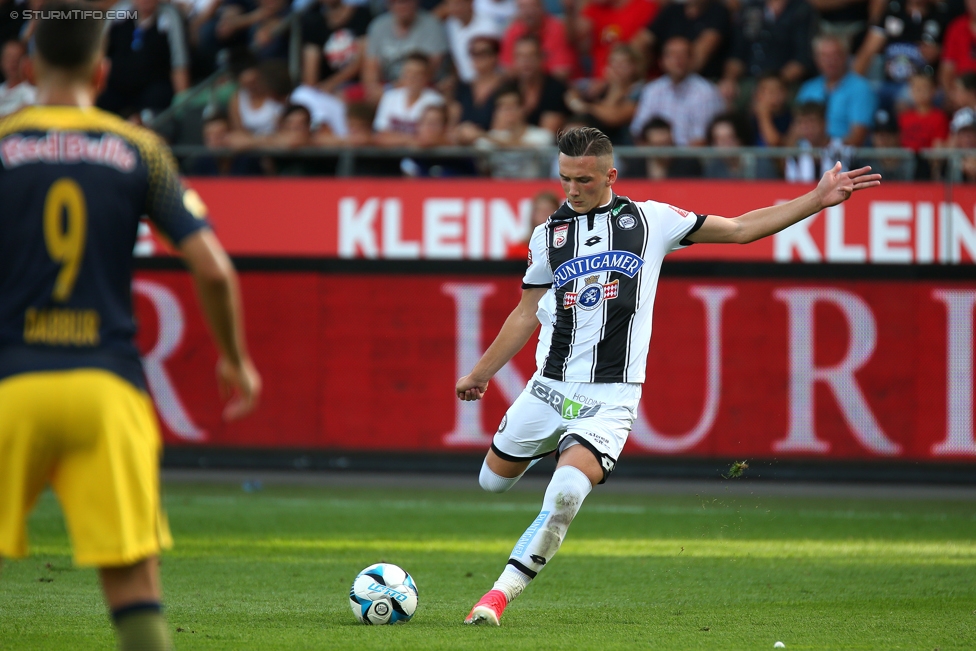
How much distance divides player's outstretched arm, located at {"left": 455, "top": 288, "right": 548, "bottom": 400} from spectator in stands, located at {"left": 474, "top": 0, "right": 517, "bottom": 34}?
962cm

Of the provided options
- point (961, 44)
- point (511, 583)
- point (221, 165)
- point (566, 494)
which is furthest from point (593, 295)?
point (961, 44)

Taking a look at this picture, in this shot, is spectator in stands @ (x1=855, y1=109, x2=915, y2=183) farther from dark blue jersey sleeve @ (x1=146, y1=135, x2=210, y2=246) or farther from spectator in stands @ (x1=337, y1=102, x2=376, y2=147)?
dark blue jersey sleeve @ (x1=146, y1=135, x2=210, y2=246)

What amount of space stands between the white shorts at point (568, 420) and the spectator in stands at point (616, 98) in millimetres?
7967

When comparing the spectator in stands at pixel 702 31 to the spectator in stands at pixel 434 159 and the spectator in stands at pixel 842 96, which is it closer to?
the spectator in stands at pixel 842 96

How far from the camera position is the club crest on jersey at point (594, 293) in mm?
6277

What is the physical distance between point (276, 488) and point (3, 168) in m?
8.63

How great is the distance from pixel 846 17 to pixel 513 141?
4.02 meters

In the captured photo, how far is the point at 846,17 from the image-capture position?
47.3ft

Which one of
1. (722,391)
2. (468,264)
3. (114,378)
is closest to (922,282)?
(722,391)

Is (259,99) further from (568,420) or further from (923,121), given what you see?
(568,420)

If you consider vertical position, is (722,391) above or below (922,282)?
below

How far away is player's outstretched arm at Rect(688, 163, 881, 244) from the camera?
19.9 feet

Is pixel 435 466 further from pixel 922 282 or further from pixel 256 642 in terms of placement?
pixel 256 642

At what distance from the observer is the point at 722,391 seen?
38.4ft
